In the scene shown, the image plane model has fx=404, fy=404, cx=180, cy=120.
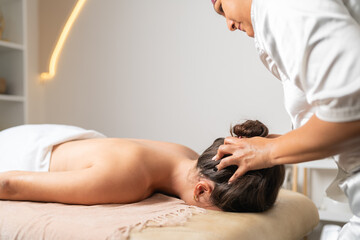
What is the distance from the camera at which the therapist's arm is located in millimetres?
719

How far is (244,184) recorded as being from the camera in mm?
1249

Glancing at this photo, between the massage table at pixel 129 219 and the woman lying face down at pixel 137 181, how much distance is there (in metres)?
0.04

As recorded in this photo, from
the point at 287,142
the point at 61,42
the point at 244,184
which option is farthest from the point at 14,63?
Result: the point at 287,142

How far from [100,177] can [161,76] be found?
1.87 m

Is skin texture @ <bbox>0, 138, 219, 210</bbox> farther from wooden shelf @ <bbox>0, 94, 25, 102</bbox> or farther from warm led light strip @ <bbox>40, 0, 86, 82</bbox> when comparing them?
warm led light strip @ <bbox>40, 0, 86, 82</bbox>

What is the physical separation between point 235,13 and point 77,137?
3.44ft

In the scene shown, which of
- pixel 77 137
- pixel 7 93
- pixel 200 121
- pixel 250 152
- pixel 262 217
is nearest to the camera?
pixel 250 152

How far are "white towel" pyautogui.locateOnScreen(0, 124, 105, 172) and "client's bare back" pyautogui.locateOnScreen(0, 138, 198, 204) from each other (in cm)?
16

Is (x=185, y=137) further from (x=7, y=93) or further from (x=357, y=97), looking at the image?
(x=357, y=97)

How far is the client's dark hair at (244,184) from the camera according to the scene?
1252 mm

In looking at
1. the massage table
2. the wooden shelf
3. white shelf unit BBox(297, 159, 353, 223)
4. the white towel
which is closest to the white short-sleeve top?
the massage table

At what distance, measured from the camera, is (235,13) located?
94 cm

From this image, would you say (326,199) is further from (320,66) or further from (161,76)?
(320,66)

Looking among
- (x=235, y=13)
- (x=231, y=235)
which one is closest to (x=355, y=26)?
(x=235, y=13)
